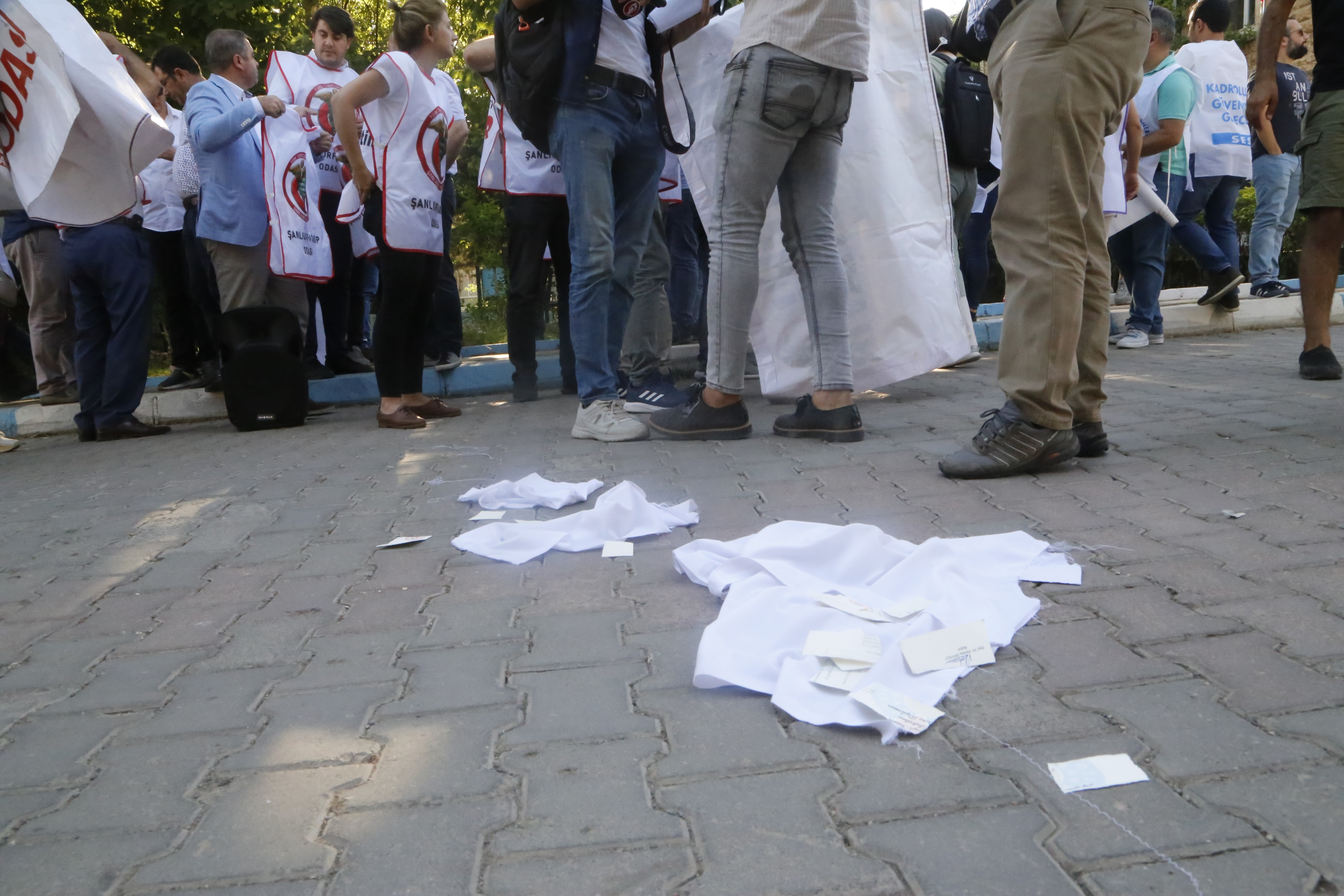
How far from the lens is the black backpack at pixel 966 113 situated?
6.20 meters

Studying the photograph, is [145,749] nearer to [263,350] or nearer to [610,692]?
[610,692]

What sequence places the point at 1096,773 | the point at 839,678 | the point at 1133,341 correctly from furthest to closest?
the point at 1133,341 → the point at 839,678 → the point at 1096,773

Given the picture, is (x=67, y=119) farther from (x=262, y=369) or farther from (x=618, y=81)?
(x=262, y=369)

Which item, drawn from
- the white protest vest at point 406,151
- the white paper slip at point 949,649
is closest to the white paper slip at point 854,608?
the white paper slip at point 949,649

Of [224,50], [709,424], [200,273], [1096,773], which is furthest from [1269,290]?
[1096,773]

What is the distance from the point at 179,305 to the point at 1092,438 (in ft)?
18.8

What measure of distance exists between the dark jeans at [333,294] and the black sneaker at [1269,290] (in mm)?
6739

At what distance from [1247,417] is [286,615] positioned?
3.58 m

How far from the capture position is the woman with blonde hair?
5.06m

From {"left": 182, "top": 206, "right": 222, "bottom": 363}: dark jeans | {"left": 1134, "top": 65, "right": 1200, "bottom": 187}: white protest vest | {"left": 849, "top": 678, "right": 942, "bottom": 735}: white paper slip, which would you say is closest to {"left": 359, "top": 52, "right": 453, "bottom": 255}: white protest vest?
{"left": 182, "top": 206, "right": 222, "bottom": 363}: dark jeans

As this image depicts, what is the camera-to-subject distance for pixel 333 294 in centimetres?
709

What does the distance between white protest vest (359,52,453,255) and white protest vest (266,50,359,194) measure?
4.74 ft

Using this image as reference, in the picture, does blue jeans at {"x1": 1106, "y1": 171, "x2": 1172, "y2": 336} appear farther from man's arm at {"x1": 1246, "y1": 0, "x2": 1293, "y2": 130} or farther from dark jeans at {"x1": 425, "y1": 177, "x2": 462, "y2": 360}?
dark jeans at {"x1": 425, "y1": 177, "x2": 462, "y2": 360}

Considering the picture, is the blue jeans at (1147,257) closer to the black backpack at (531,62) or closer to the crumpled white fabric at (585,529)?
the black backpack at (531,62)
